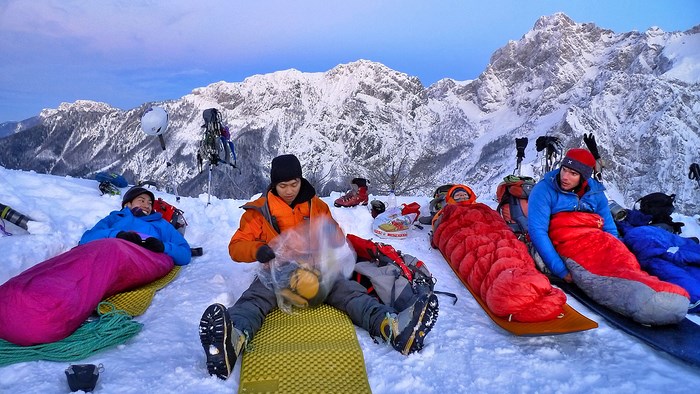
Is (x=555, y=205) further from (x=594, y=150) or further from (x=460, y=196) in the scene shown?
(x=460, y=196)

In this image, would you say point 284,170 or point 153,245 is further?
point 153,245

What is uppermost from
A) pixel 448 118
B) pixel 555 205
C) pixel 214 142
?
pixel 448 118

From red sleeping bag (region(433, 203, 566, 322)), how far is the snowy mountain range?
232ft

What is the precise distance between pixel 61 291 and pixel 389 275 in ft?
7.03

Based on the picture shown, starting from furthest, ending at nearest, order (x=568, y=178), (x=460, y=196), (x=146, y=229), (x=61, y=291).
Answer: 1. (x=460, y=196)
2. (x=146, y=229)
3. (x=568, y=178)
4. (x=61, y=291)

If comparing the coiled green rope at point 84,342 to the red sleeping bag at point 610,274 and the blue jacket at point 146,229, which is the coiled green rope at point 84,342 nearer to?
the blue jacket at point 146,229

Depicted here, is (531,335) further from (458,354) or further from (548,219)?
(548,219)

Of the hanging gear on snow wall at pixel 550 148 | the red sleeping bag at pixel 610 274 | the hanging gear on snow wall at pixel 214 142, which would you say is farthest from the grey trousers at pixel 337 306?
the hanging gear on snow wall at pixel 214 142

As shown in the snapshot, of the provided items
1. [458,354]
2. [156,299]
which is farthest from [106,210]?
[458,354]

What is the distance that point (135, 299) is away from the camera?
3.33 m

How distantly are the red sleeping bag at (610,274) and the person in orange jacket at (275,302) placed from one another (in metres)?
1.46

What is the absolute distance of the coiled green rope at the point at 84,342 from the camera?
7.78 ft

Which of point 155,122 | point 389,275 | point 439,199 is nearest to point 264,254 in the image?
point 389,275

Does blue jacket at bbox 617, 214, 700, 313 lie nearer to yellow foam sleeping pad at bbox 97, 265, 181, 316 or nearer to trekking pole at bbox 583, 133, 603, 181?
trekking pole at bbox 583, 133, 603, 181
